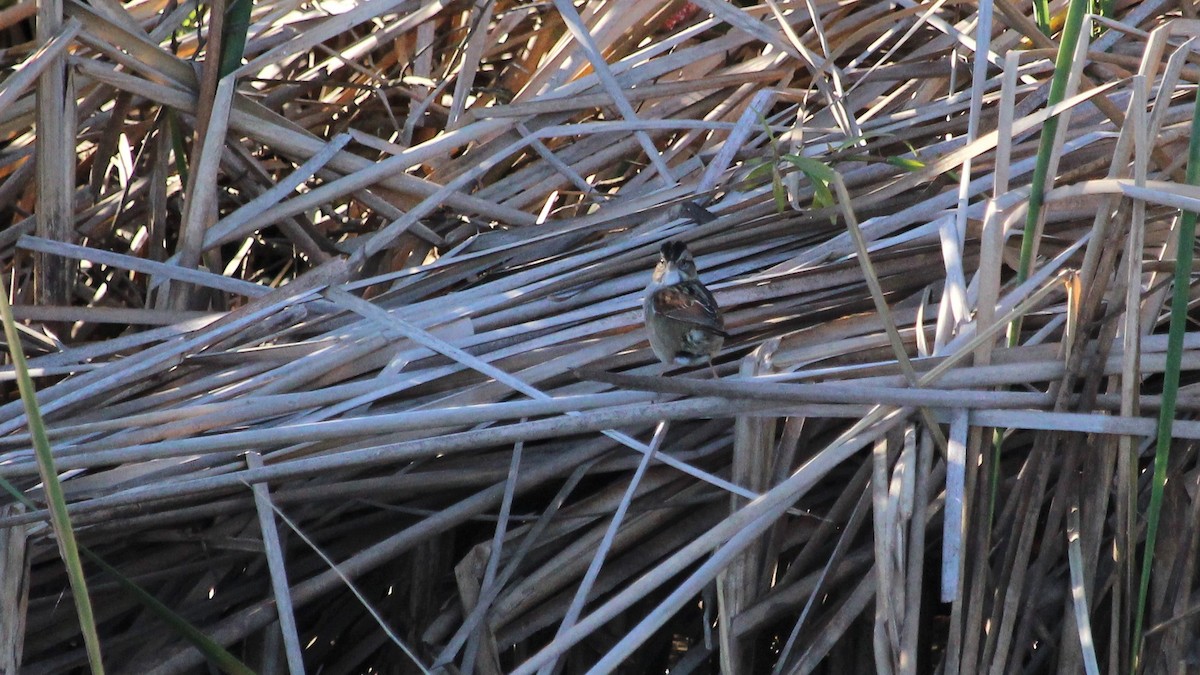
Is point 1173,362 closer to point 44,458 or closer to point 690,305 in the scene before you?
point 690,305

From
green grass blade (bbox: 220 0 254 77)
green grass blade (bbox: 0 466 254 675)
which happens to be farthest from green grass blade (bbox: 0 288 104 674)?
green grass blade (bbox: 220 0 254 77)

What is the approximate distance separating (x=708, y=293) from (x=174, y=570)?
4.38ft

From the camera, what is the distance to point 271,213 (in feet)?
11.3

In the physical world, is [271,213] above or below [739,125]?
below

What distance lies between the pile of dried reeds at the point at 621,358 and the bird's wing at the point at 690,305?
160 millimetres

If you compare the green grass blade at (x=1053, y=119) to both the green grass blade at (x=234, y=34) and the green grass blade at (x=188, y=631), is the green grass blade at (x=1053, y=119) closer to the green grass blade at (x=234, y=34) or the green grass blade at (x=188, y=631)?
the green grass blade at (x=188, y=631)

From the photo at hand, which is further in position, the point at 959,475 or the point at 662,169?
the point at 662,169

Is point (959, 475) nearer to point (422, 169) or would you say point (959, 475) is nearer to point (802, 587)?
point (802, 587)

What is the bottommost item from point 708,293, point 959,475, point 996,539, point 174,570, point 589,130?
point 174,570

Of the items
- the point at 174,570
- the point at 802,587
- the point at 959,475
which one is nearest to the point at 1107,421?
the point at 959,475

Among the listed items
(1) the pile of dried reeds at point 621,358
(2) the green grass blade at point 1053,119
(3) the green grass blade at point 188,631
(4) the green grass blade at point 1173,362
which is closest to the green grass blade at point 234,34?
(1) the pile of dried reeds at point 621,358

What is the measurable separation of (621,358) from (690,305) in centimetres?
43

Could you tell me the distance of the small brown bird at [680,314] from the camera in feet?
8.68

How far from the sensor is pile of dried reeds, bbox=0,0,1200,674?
2402 mm
